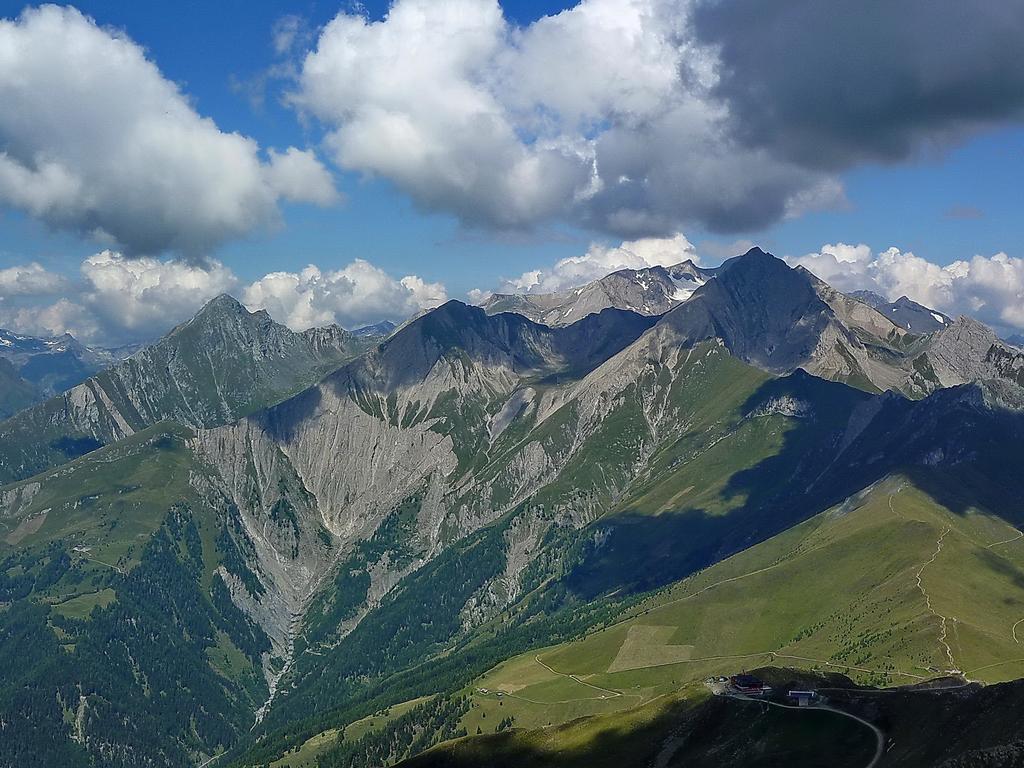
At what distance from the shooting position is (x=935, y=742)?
381 feet

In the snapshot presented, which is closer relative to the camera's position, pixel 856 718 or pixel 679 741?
pixel 856 718

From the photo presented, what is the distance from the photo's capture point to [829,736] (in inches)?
5143

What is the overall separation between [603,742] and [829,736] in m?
39.0

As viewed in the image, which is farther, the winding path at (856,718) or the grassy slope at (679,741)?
the grassy slope at (679,741)

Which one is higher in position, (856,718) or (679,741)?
(679,741)

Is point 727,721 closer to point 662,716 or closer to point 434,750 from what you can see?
point 662,716

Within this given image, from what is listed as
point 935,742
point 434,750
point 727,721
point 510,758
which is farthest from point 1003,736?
point 434,750

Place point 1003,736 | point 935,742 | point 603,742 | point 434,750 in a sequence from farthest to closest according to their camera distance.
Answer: point 434,750, point 603,742, point 935,742, point 1003,736

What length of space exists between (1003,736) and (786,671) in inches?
2298

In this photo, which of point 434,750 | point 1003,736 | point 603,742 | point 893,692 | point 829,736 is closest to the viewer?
point 1003,736

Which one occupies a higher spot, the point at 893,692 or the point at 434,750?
the point at 434,750

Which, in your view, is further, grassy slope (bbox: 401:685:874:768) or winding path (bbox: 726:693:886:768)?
grassy slope (bbox: 401:685:874:768)

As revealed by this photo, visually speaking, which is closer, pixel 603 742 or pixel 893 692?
pixel 893 692

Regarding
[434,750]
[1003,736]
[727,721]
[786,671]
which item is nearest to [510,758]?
[434,750]
